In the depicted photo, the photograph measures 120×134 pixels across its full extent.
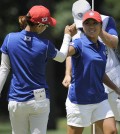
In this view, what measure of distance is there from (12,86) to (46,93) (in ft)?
1.09

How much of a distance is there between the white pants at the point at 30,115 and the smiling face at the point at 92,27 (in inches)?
34.6

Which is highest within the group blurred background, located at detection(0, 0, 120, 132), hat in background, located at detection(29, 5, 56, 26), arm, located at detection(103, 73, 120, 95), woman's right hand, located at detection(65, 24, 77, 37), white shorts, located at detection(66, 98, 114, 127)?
hat in background, located at detection(29, 5, 56, 26)

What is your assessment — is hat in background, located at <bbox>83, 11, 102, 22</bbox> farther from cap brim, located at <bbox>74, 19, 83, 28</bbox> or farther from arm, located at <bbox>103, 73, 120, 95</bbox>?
arm, located at <bbox>103, 73, 120, 95</bbox>

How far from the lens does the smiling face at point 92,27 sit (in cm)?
809

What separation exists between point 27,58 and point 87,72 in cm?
75

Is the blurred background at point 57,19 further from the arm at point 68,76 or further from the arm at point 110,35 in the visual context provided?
the arm at point 68,76

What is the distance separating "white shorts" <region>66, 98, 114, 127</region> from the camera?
814cm

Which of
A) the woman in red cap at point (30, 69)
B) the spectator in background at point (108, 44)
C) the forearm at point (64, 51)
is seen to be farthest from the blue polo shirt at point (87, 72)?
the woman in red cap at point (30, 69)

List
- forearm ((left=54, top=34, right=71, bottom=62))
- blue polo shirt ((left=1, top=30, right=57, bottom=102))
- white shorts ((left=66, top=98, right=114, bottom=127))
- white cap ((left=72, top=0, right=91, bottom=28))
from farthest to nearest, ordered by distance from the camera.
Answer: white cap ((left=72, top=0, right=91, bottom=28)) → white shorts ((left=66, top=98, right=114, bottom=127)) → forearm ((left=54, top=34, right=71, bottom=62)) → blue polo shirt ((left=1, top=30, right=57, bottom=102))

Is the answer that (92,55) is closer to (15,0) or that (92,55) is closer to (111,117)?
(111,117)

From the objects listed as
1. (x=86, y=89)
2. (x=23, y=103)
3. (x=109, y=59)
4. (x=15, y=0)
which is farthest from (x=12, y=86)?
(x=15, y=0)

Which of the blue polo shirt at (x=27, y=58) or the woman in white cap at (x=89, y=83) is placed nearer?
the blue polo shirt at (x=27, y=58)

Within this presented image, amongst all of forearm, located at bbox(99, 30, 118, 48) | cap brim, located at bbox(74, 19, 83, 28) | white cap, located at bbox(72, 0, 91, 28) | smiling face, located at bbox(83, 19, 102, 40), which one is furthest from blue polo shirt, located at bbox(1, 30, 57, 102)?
white cap, located at bbox(72, 0, 91, 28)

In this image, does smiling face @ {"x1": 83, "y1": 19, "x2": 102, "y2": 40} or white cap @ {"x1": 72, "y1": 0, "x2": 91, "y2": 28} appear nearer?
smiling face @ {"x1": 83, "y1": 19, "x2": 102, "y2": 40}
